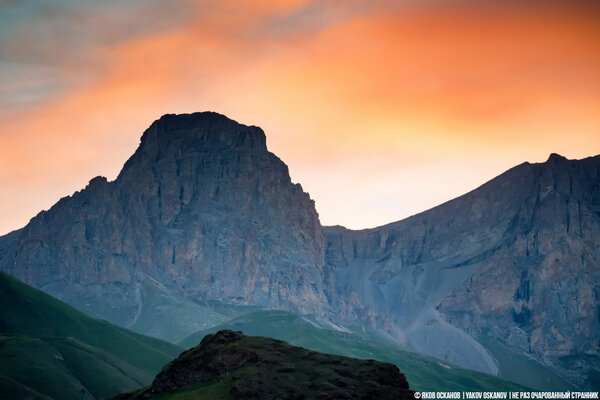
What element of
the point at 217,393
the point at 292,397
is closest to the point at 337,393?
the point at 292,397

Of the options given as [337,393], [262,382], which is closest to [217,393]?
[262,382]

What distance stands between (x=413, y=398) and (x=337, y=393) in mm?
17480

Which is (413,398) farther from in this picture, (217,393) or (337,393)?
(217,393)

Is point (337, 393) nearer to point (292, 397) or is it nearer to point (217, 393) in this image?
point (292, 397)

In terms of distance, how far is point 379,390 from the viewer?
196m

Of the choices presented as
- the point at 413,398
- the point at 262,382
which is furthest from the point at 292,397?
the point at 413,398

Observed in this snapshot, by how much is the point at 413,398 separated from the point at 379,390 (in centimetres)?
799

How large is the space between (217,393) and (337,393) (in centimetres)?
2894

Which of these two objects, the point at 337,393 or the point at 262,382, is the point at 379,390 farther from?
the point at 262,382

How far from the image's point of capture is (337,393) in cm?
19112

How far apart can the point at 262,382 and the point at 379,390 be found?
2721 cm

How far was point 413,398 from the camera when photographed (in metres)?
193

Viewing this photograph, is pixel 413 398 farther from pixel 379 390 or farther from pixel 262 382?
pixel 262 382

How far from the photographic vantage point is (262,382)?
19938 cm
